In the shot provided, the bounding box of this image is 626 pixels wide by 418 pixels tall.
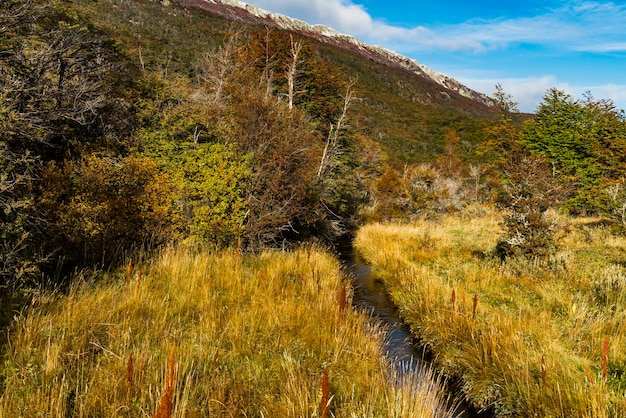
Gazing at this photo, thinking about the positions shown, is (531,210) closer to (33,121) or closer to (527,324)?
(527,324)

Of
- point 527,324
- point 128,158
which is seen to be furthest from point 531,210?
point 128,158

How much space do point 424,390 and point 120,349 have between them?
3.02m

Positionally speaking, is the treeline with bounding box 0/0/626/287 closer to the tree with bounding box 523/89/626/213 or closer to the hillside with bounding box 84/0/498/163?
the tree with bounding box 523/89/626/213

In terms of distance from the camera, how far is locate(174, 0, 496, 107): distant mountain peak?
244 ft

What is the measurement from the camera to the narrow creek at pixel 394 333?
4.78 meters

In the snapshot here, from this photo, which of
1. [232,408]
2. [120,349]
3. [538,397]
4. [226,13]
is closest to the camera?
[232,408]

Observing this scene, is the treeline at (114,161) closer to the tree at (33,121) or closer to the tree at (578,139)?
the tree at (33,121)

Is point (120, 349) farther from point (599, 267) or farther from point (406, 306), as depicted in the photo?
point (599, 267)

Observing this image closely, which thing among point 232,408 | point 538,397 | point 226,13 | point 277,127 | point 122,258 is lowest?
point 122,258

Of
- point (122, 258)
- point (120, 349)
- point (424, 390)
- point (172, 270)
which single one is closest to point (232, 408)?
point (120, 349)

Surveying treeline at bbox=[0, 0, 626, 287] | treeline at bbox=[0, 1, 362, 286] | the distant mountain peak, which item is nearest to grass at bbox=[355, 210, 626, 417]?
treeline at bbox=[0, 0, 626, 287]

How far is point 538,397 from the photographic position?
160 inches

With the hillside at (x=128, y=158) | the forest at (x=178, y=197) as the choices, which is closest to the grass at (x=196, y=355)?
the forest at (x=178, y=197)

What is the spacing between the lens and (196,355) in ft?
12.5
